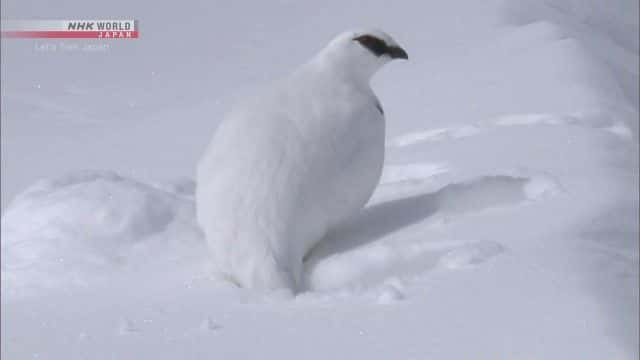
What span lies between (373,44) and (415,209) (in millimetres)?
730

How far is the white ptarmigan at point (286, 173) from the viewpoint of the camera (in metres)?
3.10

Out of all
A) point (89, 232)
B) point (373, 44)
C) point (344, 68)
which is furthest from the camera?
point (89, 232)

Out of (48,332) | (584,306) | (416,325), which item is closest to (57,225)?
(48,332)

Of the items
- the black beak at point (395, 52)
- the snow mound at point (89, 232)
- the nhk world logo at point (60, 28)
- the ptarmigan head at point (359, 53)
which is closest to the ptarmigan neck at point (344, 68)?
the ptarmigan head at point (359, 53)

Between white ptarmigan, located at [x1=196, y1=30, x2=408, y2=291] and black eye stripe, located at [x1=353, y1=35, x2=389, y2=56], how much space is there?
0.68 ft

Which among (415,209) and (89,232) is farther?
(89,232)

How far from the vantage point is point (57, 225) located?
4.09 m

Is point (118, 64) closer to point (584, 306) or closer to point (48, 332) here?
point (48, 332)

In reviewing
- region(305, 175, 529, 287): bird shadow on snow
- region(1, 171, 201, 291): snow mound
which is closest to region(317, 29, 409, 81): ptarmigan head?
region(305, 175, 529, 287): bird shadow on snow

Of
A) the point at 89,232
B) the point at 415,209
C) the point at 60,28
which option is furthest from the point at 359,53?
the point at 60,28

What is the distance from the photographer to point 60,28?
752 centimetres

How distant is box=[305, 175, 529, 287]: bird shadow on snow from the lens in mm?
3293

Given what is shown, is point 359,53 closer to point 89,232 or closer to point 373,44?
point 373,44

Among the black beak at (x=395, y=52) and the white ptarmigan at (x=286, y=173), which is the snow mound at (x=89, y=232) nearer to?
the white ptarmigan at (x=286, y=173)
